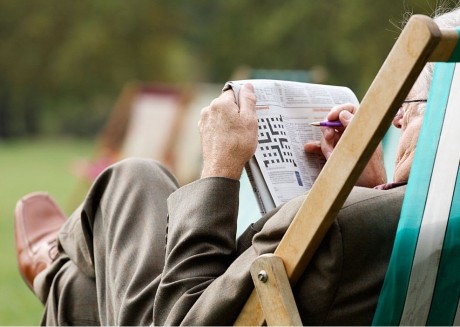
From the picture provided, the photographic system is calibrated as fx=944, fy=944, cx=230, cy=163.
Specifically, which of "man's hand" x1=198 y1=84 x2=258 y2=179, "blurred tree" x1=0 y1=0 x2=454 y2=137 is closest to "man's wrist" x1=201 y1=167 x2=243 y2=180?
"man's hand" x1=198 y1=84 x2=258 y2=179

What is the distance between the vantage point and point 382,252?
6.99ft

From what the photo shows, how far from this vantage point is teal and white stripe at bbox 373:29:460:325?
6.78ft

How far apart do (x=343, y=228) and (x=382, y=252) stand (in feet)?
0.47

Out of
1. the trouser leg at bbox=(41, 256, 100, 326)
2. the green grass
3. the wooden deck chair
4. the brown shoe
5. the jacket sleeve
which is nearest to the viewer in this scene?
the wooden deck chair

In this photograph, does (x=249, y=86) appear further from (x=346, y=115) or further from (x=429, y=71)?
(x=429, y=71)

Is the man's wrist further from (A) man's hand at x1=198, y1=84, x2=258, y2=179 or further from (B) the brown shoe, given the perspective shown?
(B) the brown shoe

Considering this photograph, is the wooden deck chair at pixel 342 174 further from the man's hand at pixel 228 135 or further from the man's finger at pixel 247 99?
the man's finger at pixel 247 99

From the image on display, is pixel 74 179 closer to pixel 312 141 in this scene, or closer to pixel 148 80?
pixel 312 141

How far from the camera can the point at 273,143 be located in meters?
2.57

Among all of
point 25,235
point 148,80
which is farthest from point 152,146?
point 148,80

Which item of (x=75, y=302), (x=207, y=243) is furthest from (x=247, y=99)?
(x=75, y=302)

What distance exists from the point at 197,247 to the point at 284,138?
479 mm

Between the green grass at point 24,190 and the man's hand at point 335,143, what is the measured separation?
241 cm

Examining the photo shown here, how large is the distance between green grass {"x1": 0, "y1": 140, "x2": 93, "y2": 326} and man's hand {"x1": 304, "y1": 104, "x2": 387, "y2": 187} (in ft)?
7.90
